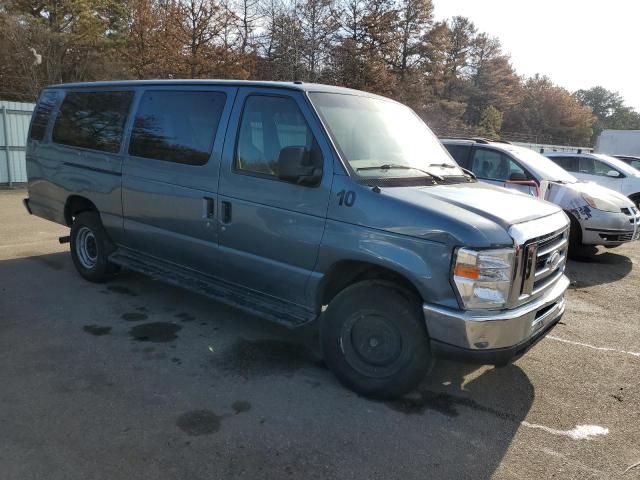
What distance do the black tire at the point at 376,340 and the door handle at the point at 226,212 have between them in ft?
3.97

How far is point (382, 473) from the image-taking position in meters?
2.73

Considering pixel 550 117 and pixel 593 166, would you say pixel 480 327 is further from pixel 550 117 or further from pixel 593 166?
pixel 550 117

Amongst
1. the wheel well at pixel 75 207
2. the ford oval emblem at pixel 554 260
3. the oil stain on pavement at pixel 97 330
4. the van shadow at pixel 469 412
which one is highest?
the ford oval emblem at pixel 554 260

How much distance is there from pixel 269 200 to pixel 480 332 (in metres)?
1.83

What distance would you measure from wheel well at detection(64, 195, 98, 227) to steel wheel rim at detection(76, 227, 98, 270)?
262 millimetres

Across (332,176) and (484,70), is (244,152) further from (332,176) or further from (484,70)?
(484,70)

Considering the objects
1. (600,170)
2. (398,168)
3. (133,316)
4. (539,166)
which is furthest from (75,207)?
(600,170)

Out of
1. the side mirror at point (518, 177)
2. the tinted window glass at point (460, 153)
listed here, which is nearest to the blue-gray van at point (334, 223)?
the side mirror at point (518, 177)

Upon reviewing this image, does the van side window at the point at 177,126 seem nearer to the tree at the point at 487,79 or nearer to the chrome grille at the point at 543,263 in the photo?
the chrome grille at the point at 543,263

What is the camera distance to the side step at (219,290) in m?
3.78

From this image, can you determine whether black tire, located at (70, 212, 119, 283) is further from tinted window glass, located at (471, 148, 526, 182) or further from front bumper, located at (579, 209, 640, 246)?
front bumper, located at (579, 209, 640, 246)

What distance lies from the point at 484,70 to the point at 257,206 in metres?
59.5

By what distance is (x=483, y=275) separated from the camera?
2988 mm

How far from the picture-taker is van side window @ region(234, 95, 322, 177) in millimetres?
3801
